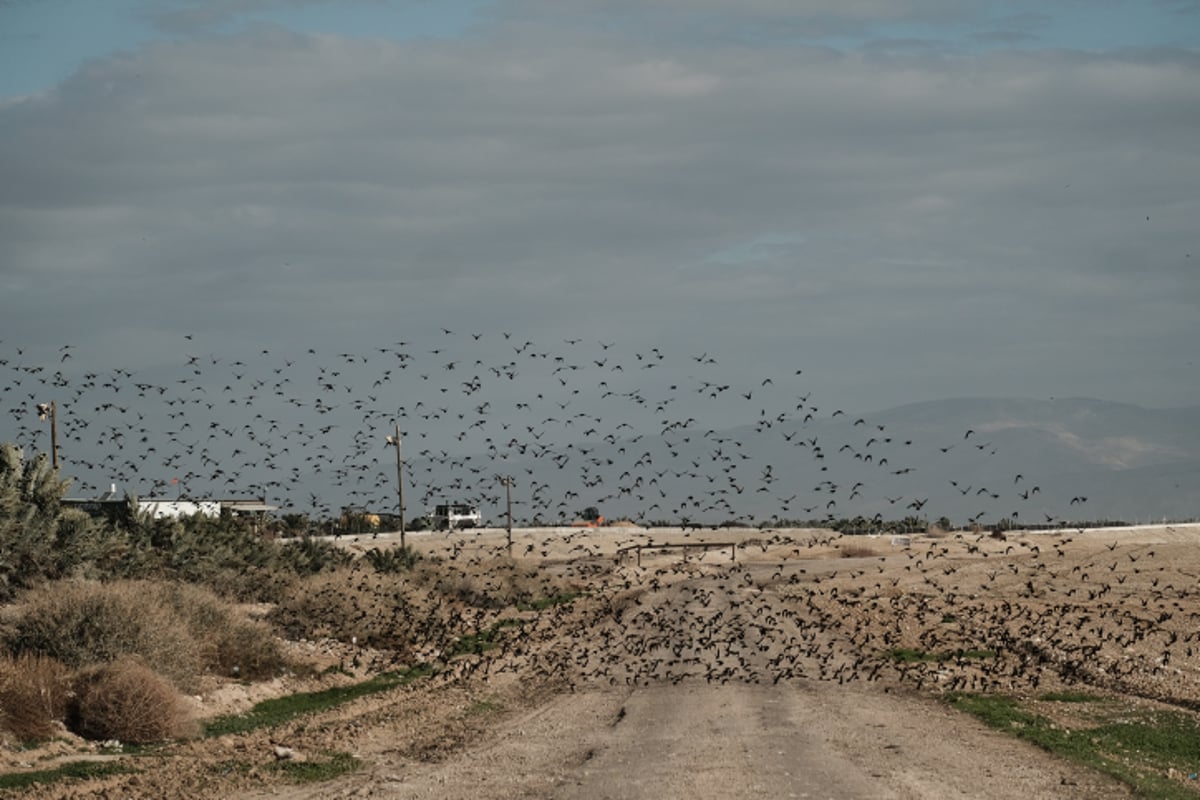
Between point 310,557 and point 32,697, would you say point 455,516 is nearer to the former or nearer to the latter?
point 310,557

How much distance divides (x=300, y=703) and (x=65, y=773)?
35.7 feet

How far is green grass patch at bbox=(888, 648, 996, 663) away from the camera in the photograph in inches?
1516

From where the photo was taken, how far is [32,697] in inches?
1007

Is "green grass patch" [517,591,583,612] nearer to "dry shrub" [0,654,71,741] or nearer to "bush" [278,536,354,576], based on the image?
"bush" [278,536,354,576]

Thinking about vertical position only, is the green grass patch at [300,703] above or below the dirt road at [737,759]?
below

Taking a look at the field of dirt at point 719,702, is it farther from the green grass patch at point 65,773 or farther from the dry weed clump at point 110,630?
the dry weed clump at point 110,630

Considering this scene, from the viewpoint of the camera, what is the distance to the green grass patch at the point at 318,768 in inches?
880

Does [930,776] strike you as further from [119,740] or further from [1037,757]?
[119,740]

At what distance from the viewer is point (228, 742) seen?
2620 centimetres

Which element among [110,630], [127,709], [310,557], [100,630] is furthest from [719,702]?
[310,557]

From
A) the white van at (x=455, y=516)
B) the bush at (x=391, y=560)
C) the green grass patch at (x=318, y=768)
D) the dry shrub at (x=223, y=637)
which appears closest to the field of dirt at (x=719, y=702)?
the green grass patch at (x=318, y=768)

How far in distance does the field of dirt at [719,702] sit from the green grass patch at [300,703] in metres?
0.57

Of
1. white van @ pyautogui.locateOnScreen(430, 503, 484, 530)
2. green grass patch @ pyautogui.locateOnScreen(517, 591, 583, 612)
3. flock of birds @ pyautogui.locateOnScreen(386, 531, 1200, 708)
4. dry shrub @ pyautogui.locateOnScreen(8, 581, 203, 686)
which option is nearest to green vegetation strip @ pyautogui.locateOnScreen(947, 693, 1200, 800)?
flock of birds @ pyautogui.locateOnScreen(386, 531, 1200, 708)

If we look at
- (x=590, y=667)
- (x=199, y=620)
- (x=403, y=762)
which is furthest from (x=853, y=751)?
(x=199, y=620)
